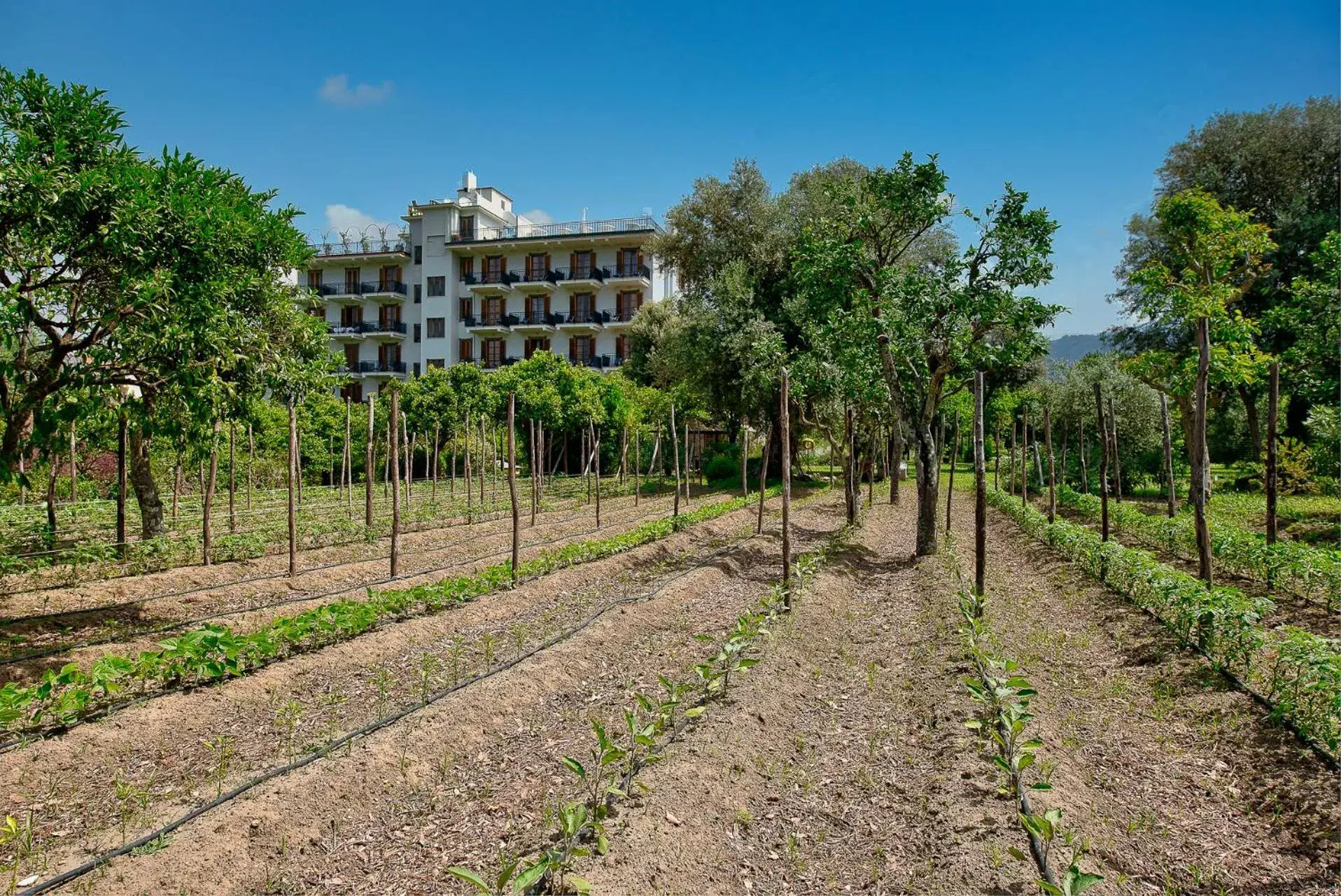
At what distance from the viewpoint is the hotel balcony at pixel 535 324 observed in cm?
4944

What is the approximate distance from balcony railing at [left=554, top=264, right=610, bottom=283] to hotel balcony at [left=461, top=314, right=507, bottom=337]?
4259 mm

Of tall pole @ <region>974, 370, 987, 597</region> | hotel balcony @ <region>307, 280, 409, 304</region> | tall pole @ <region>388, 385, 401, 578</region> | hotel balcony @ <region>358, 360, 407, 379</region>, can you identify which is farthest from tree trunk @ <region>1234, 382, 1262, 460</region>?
hotel balcony @ <region>307, 280, 409, 304</region>

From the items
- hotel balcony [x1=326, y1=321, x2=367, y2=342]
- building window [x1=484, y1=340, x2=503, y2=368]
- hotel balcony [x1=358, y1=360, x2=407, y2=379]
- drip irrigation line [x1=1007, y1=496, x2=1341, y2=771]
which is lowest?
drip irrigation line [x1=1007, y1=496, x2=1341, y2=771]

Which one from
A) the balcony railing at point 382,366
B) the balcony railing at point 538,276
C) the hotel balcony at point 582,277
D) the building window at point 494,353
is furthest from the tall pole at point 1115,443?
the balcony railing at point 382,366

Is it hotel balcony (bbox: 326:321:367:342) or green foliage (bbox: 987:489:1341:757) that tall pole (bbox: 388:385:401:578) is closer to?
green foliage (bbox: 987:489:1341:757)

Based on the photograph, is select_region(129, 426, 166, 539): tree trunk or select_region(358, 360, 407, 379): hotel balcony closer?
select_region(129, 426, 166, 539): tree trunk

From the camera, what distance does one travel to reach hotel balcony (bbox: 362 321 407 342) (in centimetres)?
5162

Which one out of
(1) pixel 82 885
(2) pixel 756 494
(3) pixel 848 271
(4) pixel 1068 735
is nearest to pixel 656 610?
(4) pixel 1068 735

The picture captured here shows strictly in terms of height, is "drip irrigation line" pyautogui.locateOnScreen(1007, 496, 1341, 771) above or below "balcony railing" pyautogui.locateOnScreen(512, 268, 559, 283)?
below

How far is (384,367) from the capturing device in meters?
52.8

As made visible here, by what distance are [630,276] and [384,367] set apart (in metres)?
19.1

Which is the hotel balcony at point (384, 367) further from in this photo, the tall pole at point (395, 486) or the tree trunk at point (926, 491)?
the tree trunk at point (926, 491)

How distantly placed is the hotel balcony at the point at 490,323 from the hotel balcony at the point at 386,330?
4.74 metres

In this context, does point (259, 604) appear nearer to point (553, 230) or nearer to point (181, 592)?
point (181, 592)
